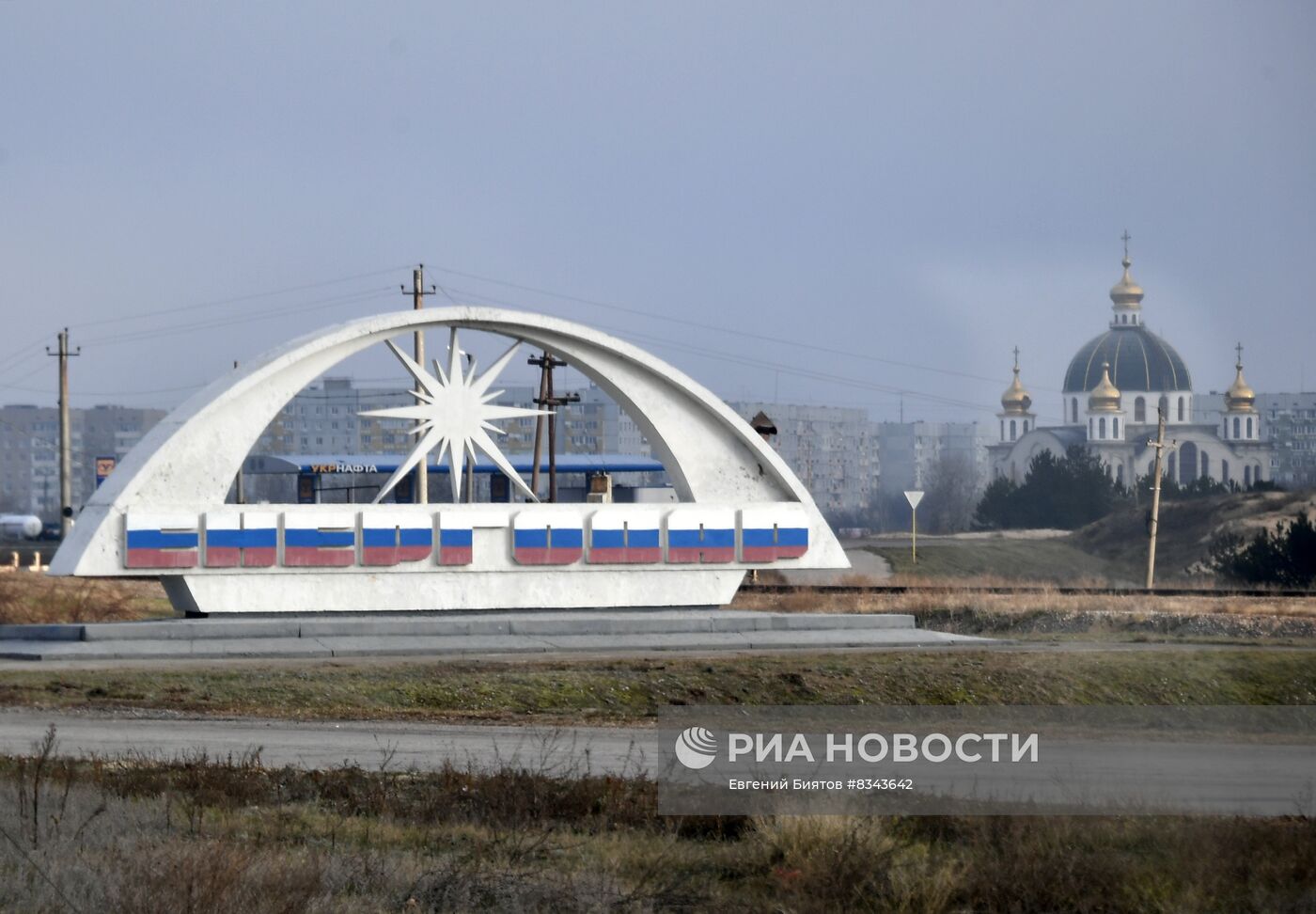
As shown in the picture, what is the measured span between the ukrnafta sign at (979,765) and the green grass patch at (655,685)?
181 centimetres

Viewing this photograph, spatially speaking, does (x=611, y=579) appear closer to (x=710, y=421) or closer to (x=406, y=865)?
(x=710, y=421)

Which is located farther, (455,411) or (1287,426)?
(1287,426)

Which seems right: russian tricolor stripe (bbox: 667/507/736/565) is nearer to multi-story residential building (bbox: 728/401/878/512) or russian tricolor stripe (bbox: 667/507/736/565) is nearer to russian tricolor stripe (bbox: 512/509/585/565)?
russian tricolor stripe (bbox: 512/509/585/565)

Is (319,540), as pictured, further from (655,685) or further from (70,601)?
(70,601)

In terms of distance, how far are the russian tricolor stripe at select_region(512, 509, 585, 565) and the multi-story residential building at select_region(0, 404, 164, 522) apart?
162m

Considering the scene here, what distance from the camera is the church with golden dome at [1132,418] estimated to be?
445 ft

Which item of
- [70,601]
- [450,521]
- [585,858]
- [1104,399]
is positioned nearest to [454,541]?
[450,521]

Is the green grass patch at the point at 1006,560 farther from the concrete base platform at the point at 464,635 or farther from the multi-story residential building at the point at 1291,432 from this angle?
the multi-story residential building at the point at 1291,432

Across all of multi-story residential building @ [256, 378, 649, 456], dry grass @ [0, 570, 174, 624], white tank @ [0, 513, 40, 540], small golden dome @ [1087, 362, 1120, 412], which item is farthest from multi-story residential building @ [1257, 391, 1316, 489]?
dry grass @ [0, 570, 174, 624]

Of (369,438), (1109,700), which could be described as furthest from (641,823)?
(369,438)

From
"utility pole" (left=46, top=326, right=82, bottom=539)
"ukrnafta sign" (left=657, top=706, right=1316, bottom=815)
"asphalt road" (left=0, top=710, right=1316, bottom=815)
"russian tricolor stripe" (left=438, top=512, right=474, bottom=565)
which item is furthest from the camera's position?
"utility pole" (left=46, top=326, right=82, bottom=539)

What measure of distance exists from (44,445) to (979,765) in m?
186

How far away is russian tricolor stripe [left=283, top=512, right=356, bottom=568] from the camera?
2539cm

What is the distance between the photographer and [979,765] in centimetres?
1438
